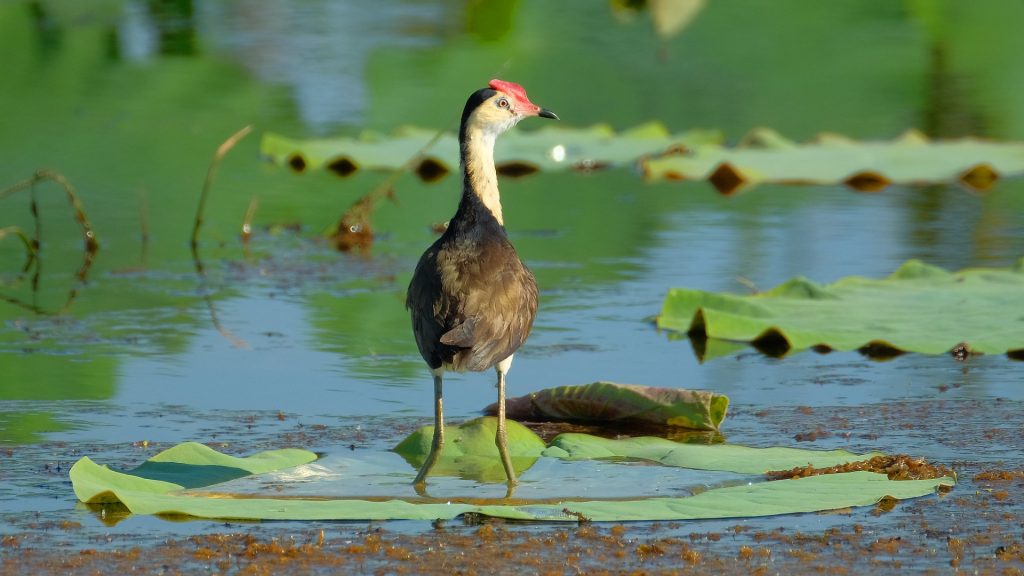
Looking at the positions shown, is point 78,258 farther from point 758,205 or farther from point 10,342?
point 758,205

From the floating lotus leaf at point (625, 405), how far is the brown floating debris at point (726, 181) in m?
5.03

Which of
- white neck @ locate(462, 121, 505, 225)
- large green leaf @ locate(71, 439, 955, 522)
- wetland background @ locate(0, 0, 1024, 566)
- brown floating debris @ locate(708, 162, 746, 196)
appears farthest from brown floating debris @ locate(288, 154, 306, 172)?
large green leaf @ locate(71, 439, 955, 522)

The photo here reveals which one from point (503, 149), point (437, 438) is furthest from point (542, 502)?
point (503, 149)

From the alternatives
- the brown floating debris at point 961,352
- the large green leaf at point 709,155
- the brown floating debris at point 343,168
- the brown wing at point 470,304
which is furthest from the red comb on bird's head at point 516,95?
the brown floating debris at point 343,168

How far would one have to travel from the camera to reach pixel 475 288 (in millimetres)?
5094

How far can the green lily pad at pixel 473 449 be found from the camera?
207 inches

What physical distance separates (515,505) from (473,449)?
0.67 metres

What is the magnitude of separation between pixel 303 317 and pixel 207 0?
1572cm

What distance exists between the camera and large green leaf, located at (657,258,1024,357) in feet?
21.3

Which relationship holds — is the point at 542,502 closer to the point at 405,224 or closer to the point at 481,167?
the point at 481,167

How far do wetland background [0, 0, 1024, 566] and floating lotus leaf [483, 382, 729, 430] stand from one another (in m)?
0.14

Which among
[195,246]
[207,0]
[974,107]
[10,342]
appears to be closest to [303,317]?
[10,342]

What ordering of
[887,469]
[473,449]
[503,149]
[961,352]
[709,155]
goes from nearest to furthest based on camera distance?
[887,469]
[473,449]
[961,352]
[709,155]
[503,149]

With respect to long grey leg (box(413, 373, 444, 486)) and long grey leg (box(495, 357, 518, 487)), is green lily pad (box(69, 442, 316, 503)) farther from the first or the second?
long grey leg (box(495, 357, 518, 487))
